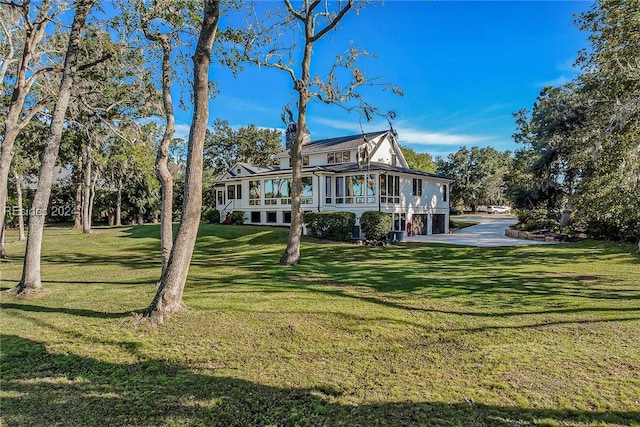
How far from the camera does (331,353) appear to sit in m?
4.91

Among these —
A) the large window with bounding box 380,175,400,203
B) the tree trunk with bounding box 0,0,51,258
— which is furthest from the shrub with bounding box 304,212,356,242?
the tree trunk with bounding box 0,0,51,258

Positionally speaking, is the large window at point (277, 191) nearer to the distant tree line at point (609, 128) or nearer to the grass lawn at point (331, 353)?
the grass lawn at point (331, 353)

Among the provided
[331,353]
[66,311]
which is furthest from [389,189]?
[331,353]

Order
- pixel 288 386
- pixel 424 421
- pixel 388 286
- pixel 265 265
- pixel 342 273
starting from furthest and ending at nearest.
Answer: pixel 265 265
pixel 342 273
pixel 388 286
pixel 288 386
pixel 424 421

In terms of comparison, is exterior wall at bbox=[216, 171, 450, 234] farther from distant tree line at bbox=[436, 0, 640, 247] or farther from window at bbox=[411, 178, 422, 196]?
distant tree line at bbox=[436, 0, 640, 247]

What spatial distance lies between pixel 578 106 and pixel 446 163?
120 feet

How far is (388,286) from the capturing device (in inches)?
361

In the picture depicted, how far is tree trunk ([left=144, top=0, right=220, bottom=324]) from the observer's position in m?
6.14

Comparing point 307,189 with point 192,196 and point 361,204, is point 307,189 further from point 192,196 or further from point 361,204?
point 192,196

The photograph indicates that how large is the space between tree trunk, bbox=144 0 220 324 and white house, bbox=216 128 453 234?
1544cm

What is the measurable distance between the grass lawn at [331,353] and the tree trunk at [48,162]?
2.18 feet

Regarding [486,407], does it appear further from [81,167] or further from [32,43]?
[81,167]

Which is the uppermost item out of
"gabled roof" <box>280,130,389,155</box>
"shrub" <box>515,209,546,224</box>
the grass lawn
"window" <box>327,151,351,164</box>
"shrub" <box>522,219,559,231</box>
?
"gabled roof" <box>280,130,389,155</box>

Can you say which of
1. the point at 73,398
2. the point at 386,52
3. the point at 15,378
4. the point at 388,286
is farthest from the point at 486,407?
the point at 386,52
